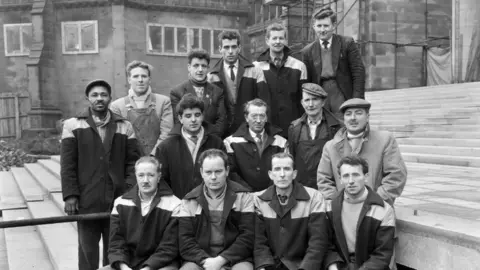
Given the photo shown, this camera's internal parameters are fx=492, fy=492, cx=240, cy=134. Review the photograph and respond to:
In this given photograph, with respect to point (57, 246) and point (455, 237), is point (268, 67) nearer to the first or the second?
point (455, 237)

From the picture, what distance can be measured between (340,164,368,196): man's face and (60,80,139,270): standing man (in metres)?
1.94

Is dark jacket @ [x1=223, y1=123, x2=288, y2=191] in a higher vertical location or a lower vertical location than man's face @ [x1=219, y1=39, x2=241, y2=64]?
lower

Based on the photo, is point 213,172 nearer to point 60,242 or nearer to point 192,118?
point 192,118

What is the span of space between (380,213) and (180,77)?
2156 centimetres

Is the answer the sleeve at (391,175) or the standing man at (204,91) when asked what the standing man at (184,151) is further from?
the sleeve at (391,175)

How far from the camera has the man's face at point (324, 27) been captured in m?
4.97

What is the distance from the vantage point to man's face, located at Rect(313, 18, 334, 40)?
196 inches

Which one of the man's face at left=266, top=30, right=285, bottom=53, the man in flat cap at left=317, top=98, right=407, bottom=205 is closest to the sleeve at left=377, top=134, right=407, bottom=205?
the man in flat cap at left=317, top=98, right=407, bottom=205

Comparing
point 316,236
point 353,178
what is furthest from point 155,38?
point 353,178

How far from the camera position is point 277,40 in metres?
4.96

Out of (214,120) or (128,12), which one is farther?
(128,12)

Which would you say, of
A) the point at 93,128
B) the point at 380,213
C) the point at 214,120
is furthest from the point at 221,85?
the point at 380,213

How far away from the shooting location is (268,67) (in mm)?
5195

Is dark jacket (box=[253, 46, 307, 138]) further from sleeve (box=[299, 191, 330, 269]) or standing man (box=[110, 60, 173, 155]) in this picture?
sleeve (box=[299, 191, 330, 269])
